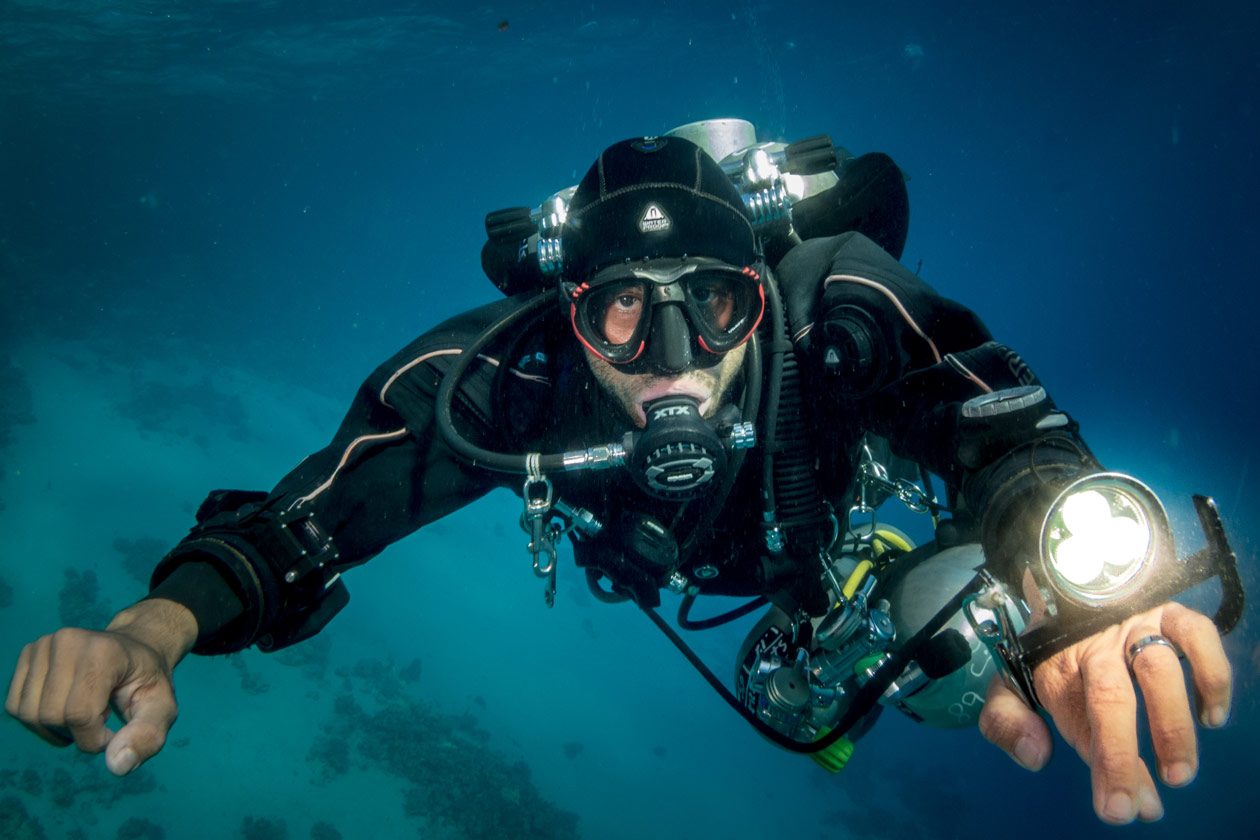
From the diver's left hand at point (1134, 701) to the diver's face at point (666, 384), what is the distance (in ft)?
5.56

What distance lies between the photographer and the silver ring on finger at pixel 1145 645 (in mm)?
1187

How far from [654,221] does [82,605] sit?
25.9 m

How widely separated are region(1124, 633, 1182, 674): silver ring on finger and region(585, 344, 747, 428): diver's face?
1.75 meters

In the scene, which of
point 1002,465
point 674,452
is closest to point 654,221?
point 674,452

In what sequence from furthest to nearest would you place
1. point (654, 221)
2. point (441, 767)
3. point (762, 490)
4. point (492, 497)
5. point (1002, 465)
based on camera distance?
1. point (492, 497)
2. point (441, 767)
3. point (762, 490)
4. point (654, 221)
5. point (1002, 465)

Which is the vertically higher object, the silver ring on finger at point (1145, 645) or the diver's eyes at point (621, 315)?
the diver's eyes at point (621, 315)

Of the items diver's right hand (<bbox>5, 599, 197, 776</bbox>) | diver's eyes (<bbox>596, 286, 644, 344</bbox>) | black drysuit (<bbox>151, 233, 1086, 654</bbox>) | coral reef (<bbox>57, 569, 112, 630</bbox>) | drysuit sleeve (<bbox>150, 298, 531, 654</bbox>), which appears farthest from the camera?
coral reef (<bbox>57, 569, 112, 630</bbox>)

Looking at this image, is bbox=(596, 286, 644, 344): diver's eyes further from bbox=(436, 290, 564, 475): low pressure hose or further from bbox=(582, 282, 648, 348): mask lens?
bbox=(436, 290, 564, 475): low pressure hose

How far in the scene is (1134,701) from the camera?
3.95ft

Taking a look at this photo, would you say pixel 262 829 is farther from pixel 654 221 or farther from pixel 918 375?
pixel 918 375

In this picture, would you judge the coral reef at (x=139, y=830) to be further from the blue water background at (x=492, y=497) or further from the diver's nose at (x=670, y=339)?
the diver's nose at (x=670, y=339)

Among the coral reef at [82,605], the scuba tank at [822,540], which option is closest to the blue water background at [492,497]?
the coral reef at [82,605]

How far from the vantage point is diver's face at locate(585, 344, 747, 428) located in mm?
2654

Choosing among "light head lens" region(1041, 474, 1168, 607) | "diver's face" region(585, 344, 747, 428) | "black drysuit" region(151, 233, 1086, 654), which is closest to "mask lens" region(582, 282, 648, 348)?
"diver's face" region(585, 344, 747, 428)
